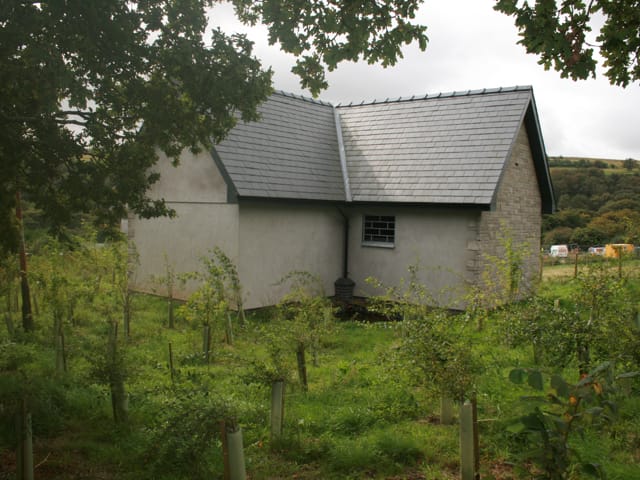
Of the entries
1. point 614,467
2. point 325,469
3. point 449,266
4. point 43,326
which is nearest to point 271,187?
point 449,266

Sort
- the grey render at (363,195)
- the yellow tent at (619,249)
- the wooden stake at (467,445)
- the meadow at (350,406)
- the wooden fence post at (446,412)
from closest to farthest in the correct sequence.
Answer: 1. the meadow at (350,406)
2. the wooden stake at (467,445)
3. the wooden fence post at (446,412)
4. the yellow tent at (619,249)
5. the grey render at (363,195)

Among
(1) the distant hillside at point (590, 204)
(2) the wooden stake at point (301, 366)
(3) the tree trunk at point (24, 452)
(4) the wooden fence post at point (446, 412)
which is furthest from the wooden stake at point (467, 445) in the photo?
(1) the distant hillside at point (590, 204)

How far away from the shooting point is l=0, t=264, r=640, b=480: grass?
5035 mm

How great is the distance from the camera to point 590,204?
41.9 metres

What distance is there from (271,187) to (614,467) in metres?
10.7

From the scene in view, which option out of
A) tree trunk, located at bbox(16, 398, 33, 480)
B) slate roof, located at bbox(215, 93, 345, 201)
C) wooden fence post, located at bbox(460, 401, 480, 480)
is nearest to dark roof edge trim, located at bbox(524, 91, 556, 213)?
slate roof, located at bbox(215, 93, 345, 201)

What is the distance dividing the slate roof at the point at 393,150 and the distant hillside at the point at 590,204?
18900mm

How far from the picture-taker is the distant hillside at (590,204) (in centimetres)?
3453

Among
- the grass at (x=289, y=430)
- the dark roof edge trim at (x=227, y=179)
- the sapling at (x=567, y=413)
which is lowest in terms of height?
the grass at (x=289, y=430)

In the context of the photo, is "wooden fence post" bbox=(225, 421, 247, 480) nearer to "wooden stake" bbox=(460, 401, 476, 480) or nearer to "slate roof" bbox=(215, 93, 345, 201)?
"wooden stake" bbox=(460, 401, 476, 480)

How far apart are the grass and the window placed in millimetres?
7444

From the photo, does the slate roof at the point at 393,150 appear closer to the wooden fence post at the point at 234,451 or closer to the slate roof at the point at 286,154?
the slate roof at the point at 286,154

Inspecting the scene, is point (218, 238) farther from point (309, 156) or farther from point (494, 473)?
point (494, 473)

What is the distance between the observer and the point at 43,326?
11273mm
